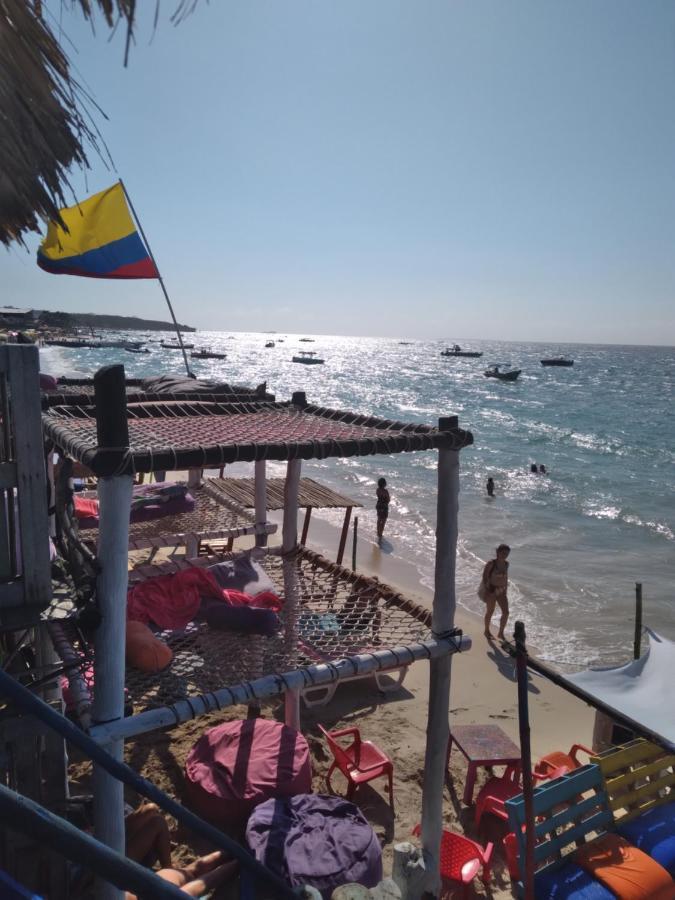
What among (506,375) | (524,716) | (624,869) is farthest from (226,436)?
(506,375)

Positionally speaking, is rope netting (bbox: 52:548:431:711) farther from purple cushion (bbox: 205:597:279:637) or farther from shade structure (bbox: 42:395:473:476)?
shade structure (bbox: 42:395:473:476)

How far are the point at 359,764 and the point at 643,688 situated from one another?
10.5 feet

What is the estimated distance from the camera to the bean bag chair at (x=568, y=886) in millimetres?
4770

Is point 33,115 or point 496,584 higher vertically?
point 33,115

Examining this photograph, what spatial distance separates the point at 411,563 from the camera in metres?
17.0

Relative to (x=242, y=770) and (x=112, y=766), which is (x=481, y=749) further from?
(x=112, y=766)

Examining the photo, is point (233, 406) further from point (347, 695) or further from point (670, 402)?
point (670, 402)

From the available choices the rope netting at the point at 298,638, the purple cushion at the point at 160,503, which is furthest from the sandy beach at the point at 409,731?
the purple cushion at the point at 160,503

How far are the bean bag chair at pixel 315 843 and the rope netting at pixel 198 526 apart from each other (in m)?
2.62

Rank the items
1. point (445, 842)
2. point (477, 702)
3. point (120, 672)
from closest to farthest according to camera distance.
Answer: point (120, 672) < point (445, 842) < point (477, 702)

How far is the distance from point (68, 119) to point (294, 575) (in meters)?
4.16

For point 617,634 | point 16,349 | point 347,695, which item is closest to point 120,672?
point 16,349

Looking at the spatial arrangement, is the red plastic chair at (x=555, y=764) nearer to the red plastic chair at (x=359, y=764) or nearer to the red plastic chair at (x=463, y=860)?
the red plastic chair at (x=463, y=860)

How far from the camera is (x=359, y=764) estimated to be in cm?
657
